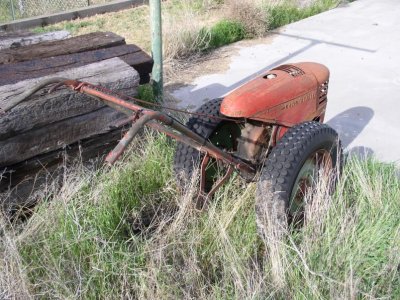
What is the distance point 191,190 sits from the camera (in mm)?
2896

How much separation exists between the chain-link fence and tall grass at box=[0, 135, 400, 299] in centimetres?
690

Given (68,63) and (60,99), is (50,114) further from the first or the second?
(68,63)

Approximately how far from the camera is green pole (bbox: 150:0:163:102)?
468cm

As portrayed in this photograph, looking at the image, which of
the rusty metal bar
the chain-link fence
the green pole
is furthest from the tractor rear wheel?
the chain-link fence

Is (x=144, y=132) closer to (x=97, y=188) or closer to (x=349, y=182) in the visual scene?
(x=97, y=188)

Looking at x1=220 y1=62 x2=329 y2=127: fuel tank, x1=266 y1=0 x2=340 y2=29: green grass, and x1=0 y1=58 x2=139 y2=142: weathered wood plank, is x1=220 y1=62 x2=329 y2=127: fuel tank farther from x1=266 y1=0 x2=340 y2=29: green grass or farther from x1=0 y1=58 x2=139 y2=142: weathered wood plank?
x1=266 y1=0 x2=340 y2=29: green grass

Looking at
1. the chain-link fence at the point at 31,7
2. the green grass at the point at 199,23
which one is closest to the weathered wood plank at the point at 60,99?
the green grass at the point at 199,23

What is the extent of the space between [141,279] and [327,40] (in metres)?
6.06

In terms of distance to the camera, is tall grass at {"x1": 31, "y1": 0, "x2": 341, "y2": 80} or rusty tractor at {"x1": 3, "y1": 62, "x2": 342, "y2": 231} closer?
rusty tractor at {"x1": 3, "y1": 62, "x2": 342, "y2": 231}

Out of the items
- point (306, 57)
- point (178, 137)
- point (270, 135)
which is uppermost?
point (178, 137)

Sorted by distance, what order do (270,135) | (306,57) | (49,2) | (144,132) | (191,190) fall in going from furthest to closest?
(49,2), (306,57), (144,132), (270,135), (191,190)

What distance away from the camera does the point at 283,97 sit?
3.17 meters

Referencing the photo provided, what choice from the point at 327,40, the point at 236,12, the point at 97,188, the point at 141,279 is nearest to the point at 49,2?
the point at 236,12

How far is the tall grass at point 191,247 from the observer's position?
234cm
